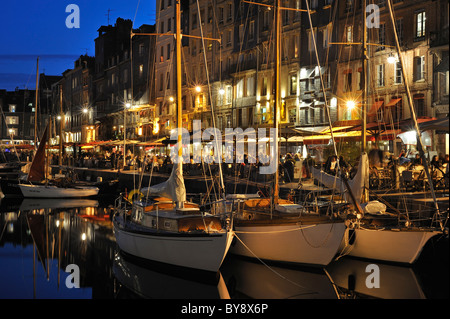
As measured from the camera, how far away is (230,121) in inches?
2288

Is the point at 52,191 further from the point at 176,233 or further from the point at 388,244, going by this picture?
the point at 388,244

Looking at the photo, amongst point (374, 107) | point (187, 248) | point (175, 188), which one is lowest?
point (187, 248)

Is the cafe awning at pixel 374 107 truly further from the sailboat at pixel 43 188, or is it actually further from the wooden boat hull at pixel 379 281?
the wooden boat hull at pixel 379 281

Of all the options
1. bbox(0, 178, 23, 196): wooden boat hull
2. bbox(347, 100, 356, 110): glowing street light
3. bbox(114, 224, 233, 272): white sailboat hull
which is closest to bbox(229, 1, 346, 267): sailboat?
bbox(114, 224, 233, 272): white sailboat hull

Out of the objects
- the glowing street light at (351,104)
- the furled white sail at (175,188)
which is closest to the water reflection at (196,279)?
the furled white sail at (175,188)

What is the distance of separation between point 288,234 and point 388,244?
3077 millimetres

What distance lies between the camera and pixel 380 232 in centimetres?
1723

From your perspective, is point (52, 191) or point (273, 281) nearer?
point (273, 281)

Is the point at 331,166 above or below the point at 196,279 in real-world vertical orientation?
above

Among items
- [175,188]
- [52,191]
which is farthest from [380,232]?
[52,191]

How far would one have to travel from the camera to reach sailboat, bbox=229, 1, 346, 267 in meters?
16.7

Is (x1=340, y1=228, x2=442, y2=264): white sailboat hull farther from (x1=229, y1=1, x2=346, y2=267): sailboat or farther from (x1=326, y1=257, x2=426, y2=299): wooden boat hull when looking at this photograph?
(x1=229, y1=1, x2=346, y2=267): sailboat

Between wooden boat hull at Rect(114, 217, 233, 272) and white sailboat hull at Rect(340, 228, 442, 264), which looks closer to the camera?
wooden boat hull at Rect(114, 217, 233, 272)
